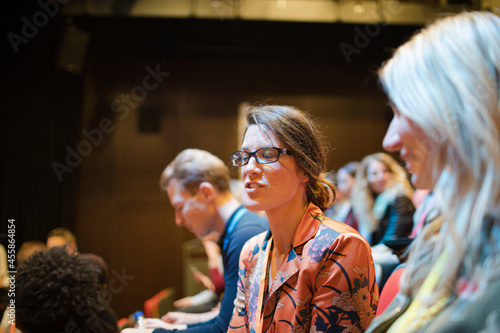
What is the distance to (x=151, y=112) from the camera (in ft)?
17.5

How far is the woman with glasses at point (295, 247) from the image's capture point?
3.59 feet

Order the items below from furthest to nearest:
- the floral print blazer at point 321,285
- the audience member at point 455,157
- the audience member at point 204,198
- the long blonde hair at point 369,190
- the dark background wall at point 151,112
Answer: the dark background wall at point 151,112 < the long blonde hair at point 369,190 < the audience member at point 204,198 < the floral print blazer at point 321,285 < the audience member at point 455,157

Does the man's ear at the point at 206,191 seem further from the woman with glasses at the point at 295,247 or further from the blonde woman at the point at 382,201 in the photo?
the blonde woman at the point at 382,201

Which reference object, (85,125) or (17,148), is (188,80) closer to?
(85,125)

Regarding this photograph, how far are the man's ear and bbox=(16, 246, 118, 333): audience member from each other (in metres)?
0.76

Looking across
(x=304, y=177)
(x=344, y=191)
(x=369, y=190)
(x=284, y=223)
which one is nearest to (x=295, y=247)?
(x=284, y=223)

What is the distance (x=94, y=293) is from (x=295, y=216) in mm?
857

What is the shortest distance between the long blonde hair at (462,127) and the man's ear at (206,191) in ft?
4.83

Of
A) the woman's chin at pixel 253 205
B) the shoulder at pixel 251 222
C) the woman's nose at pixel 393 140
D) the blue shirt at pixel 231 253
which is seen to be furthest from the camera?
the shoulder at pixel 251 222

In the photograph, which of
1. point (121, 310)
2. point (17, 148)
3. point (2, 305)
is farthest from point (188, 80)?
point (2, 305)

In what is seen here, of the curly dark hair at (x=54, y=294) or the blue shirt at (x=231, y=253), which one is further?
the blue shirt at (x=231, y=253)

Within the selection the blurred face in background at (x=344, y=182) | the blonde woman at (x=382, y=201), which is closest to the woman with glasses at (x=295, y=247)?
the blonde woman at (x=382, y=201)

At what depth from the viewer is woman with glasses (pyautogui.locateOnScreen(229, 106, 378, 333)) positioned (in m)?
1.10

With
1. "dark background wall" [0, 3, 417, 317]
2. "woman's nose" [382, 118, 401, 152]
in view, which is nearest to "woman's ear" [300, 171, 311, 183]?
"woman's nose" [382, 118, 401, 152]
